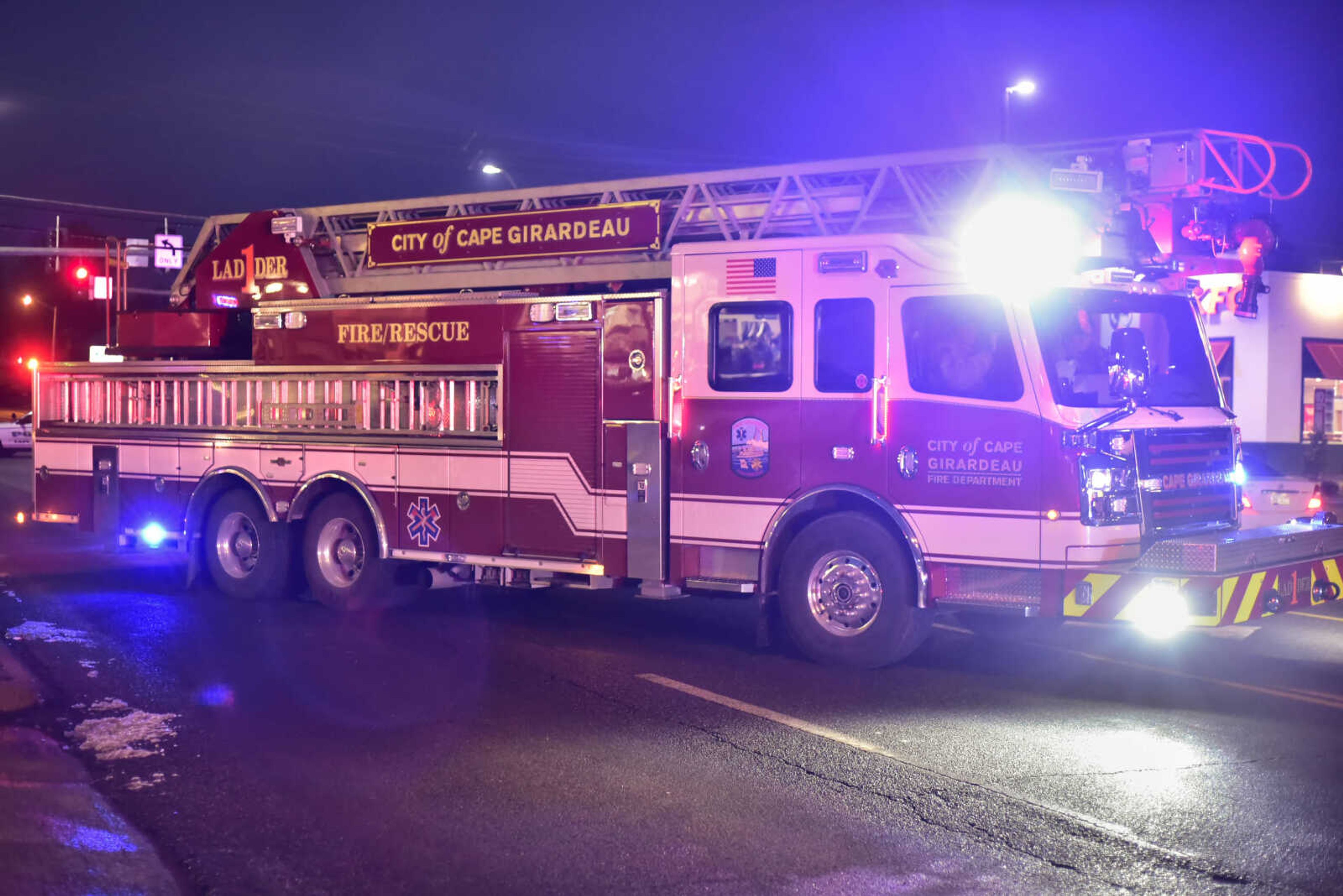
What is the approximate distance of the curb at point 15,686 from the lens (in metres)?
8.15

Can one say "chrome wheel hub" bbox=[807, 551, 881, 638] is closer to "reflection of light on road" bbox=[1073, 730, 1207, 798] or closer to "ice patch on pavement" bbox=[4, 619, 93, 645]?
"reflection of light on road" bbox=[1073, 730, 1207, 798]

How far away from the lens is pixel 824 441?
9141 mm

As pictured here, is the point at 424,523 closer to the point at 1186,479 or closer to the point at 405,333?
the point at 405,333

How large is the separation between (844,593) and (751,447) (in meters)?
1.19

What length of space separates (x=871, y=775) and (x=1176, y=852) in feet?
5.05

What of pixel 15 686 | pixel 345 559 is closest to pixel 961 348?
pixel 345 559

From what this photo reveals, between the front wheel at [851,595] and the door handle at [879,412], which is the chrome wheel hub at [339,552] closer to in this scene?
the front wheel at [851,595]

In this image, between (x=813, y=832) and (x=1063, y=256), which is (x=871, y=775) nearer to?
(x=813, y=832)

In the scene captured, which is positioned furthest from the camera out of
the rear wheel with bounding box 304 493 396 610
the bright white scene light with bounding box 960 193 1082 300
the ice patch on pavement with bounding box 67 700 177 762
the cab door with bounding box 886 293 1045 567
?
the rear wheel with bounding box 304 493 396 610

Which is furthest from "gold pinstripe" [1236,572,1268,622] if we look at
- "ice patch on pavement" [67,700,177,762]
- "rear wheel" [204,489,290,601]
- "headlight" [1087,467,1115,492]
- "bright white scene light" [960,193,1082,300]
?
"rear wheel" [204,489,290,601]

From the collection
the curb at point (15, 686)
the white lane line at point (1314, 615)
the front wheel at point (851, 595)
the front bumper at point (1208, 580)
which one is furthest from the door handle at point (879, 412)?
the curb at point (15, 686)

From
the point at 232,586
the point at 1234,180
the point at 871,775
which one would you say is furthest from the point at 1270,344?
the point at 871,775

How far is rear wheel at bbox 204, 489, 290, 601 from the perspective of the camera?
482 inches

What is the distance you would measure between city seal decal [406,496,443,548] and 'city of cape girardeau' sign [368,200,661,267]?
2.13 meters
